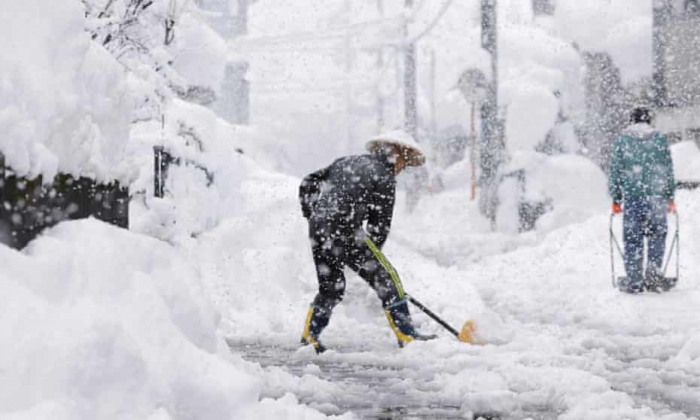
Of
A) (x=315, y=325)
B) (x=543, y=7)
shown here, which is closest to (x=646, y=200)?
(x=315, y=325)

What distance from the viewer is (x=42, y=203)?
3.35m

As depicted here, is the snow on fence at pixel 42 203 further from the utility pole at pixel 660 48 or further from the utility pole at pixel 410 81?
the utility pole at pixel 410 81

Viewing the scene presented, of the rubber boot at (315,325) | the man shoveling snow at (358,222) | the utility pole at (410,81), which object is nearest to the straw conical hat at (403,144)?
the man shoveling snow at (358,222)

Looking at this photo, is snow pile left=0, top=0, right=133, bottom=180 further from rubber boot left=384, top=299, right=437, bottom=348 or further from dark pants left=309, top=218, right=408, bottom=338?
rubber boot left=384, top=299, right=437, bottom=348

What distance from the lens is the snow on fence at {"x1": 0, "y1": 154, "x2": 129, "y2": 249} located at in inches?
122

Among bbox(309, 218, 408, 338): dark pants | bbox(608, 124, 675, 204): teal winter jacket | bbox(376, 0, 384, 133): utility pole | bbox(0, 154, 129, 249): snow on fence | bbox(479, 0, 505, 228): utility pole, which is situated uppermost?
bbox(376, 0, 384, 133): utility pole

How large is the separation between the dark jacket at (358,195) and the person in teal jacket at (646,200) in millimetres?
4417

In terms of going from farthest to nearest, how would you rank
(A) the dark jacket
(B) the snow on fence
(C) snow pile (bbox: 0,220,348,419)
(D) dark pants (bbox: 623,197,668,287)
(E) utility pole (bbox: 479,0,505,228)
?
(E) utility pole (bbox: 479,0,505,228) → (D) dark pants (bbox: 623,197,668,287) → (A) the dark jacket → (B) the snow on fence → (C) snow pile (bbox: 0,220,348,419)

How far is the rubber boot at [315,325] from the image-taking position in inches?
256

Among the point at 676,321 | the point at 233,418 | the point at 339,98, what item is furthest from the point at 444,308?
the point at 339,98

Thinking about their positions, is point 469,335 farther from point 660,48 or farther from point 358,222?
point 660,48

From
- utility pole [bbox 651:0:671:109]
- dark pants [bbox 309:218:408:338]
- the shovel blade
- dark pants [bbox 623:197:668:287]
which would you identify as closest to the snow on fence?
dark pants [bbox 309:218:408:338]

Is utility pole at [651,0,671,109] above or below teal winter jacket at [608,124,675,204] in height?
above

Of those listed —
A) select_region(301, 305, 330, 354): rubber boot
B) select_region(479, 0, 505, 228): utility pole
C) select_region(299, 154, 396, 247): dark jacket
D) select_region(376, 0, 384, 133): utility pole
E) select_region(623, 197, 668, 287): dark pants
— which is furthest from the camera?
select_region(376, 0, 384, 133): utility pole
